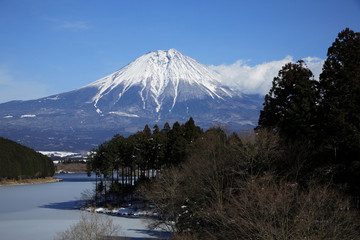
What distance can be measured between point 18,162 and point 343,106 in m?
107

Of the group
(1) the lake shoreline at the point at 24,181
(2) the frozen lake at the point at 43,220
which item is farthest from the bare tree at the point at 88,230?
(1) the lake shoreline at the point at 24,181

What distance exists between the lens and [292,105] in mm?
32812

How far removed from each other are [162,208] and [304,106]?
13688mm

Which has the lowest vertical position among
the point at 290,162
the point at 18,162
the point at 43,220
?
the point at 43,220

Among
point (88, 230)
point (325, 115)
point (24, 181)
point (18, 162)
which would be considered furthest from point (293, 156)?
point (24, 181)

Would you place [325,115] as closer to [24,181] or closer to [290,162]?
[290,162]

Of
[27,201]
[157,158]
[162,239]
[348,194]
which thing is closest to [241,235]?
[348,194]

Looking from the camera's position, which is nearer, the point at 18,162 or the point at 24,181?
the point at 18,162

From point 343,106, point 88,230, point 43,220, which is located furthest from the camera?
point 43,220

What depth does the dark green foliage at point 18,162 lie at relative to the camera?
116 metres

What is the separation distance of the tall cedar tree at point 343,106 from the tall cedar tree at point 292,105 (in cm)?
108

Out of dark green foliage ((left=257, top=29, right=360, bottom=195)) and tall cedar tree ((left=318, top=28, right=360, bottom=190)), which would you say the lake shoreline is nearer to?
dark green foliage ((left=257, top=29, right=360, bottom=195))

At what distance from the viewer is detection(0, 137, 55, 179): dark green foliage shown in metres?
116

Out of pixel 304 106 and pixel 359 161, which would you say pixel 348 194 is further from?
pixel 304 106
